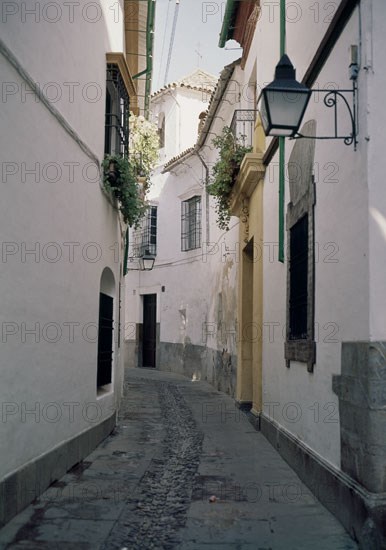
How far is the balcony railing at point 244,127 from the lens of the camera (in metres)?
10.6

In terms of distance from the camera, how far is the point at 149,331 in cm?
2156

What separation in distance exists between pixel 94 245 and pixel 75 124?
1512 mm

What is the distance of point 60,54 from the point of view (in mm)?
5883

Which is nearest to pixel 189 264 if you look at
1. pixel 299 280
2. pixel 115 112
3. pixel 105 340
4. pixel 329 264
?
pixel 115 112

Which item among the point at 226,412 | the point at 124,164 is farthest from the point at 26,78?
the point at 226,412

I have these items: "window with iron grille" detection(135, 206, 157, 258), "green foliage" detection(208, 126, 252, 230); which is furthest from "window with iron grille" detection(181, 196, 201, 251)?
"green foliage" detection(208, 126, 252, 230)

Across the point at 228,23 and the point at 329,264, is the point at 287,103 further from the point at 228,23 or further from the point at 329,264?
the point at 228,23

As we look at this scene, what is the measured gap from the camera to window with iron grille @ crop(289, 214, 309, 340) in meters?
6.22

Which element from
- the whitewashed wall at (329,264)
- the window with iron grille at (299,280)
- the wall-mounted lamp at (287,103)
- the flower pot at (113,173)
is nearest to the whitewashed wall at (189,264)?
the flower pot at (113,173)

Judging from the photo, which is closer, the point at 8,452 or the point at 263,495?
the point at 8,452

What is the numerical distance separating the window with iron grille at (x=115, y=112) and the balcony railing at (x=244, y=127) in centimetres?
215

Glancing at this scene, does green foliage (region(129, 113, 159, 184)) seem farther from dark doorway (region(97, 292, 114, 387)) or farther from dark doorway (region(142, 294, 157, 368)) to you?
dark doorway (region(142, 294, 157, 368))

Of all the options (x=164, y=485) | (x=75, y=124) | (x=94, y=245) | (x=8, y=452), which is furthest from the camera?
(x=94, y=245)

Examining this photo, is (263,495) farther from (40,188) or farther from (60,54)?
(60,54)
